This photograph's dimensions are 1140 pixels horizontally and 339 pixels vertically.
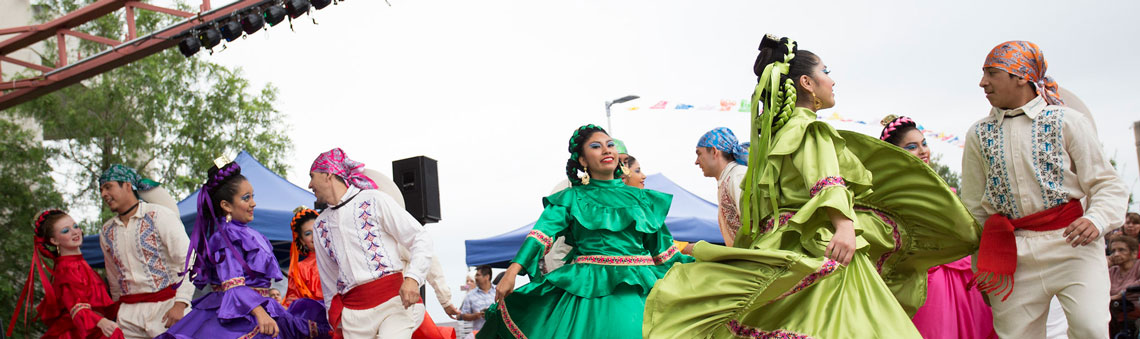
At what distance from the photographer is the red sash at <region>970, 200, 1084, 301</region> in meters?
4.19

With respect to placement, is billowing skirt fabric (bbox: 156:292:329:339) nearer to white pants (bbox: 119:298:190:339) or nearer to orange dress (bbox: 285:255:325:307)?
white pants (bbox: 119:298:190:339)

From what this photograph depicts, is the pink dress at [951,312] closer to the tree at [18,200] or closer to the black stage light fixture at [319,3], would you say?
the black stage light fixture at [319,3]

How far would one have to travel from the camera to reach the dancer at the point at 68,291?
23.3 ft

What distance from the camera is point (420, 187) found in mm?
8930

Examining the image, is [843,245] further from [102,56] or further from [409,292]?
[102,56]

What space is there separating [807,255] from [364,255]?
3.08 metres

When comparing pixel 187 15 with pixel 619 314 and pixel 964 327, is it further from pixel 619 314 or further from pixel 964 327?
pixel 964 327

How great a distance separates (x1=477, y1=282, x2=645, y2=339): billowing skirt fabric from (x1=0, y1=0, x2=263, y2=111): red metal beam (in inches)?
248

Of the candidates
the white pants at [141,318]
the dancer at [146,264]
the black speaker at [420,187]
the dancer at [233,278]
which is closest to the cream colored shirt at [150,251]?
the dancer at [146,264]

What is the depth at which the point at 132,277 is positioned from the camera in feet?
23.4

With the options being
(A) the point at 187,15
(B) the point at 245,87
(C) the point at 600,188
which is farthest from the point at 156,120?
(C) the point at 600,188

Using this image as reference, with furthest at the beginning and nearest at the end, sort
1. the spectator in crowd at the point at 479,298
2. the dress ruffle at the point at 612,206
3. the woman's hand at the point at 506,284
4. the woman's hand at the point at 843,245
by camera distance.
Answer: the spectator in crowd at the point at 479,298, the dress ruffle at the point at 612,206, the woman's hand at the point at 506,284, the woman's hand at the point at 843,245

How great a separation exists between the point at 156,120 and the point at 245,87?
82.0 inches

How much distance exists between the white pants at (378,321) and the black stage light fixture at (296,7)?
529cm
